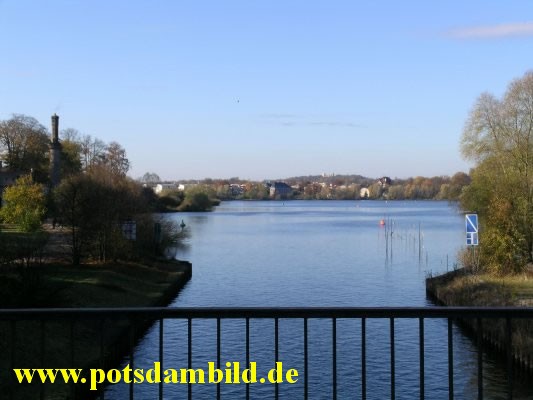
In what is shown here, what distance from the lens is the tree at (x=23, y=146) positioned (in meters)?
93.1

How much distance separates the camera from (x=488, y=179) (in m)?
43.2

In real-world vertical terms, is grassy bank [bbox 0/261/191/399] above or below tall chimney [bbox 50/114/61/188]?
below

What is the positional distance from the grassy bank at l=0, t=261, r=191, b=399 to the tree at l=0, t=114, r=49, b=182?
56.4 m

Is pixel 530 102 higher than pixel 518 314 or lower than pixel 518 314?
higher

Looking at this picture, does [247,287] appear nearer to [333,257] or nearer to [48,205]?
[333,257]

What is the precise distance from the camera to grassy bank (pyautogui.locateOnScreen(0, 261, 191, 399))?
16.0m

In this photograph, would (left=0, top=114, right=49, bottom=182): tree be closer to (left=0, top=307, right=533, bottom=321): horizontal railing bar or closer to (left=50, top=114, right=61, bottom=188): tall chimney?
(left=50, top=114, right=61, bottom=188): tall chimney

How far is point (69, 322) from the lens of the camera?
7.05 metres

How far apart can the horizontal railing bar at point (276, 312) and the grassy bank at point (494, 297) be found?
1699 cm

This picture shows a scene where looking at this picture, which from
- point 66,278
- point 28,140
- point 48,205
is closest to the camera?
point 66,278

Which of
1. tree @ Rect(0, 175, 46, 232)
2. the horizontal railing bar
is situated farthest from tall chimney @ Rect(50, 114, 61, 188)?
the horizontal railing bar

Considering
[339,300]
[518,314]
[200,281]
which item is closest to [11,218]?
[200,281]

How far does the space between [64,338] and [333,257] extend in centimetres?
4124

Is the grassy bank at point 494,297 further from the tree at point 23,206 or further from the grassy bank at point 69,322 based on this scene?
the tree at point 23,206
